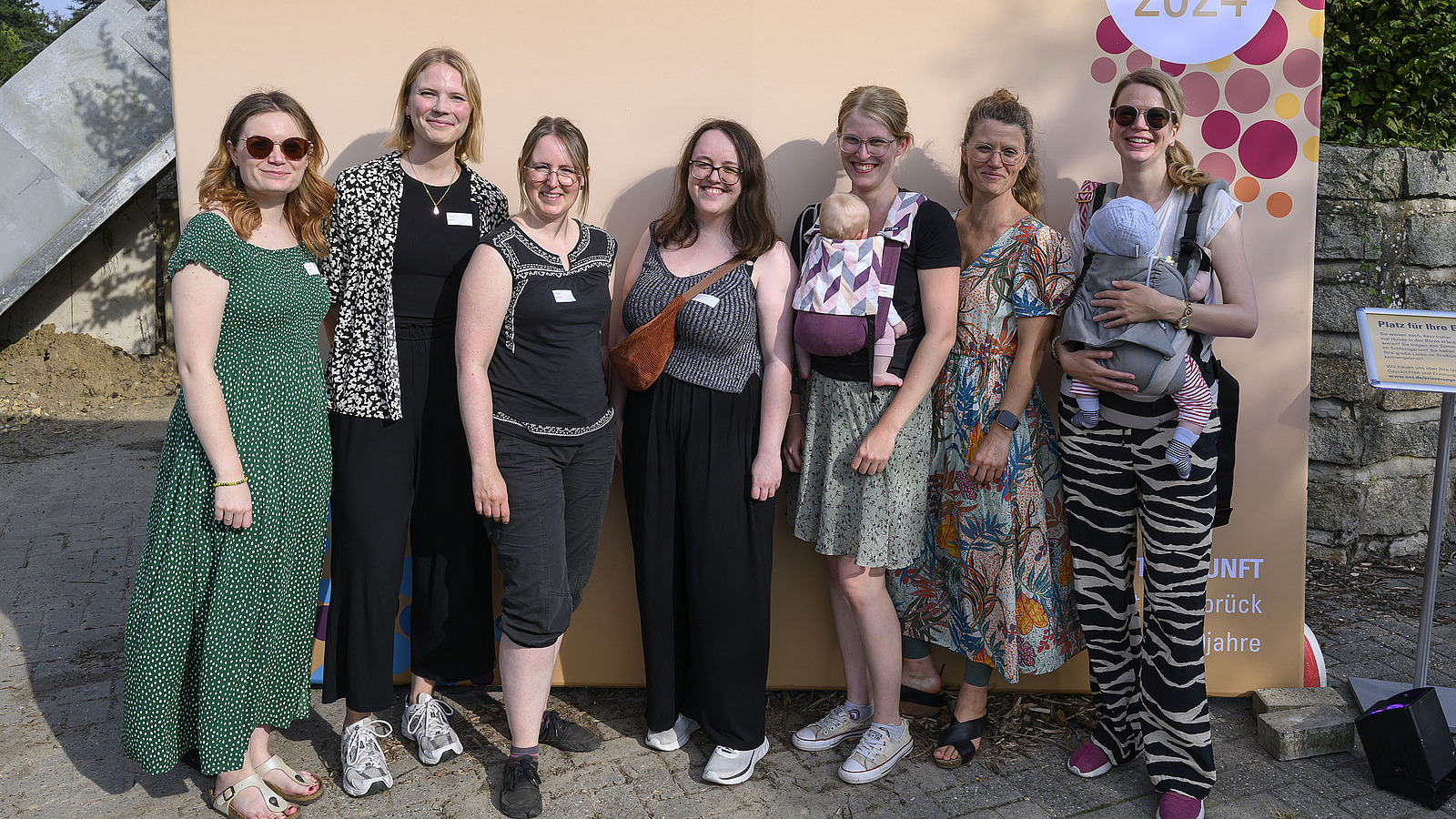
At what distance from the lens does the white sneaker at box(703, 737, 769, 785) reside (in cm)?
322

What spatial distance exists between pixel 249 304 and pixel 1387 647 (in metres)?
4.84

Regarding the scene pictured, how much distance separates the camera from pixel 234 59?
3.51m

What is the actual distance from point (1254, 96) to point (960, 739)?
2603 mm

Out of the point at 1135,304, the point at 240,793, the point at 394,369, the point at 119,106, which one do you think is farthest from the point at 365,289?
the point at 119,106

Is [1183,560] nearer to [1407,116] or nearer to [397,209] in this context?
[397,209]

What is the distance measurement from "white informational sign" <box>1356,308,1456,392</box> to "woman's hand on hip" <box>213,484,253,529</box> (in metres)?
3.69

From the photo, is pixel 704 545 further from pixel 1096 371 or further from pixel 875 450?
pixel 1096 371

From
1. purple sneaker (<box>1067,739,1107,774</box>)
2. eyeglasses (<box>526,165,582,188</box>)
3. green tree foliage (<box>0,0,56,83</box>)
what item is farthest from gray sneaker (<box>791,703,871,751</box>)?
green tree foliage (<box>0,0,56,83</box>)

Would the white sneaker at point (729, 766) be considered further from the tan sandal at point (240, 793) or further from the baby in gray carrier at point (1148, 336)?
the baby in gray carrier at point (1148, 336)

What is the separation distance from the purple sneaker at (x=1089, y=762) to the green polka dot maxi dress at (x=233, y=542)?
267 centimetres

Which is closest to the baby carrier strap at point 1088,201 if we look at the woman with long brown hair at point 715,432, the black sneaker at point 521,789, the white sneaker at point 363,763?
the woman with long brown hair at point 715,432

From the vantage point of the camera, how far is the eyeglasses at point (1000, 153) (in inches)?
120

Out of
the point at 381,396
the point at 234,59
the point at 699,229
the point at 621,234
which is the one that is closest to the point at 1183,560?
the point at 699,229

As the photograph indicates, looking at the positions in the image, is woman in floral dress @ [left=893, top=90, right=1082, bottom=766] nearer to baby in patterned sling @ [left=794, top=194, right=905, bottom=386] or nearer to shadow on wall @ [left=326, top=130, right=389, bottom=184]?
baby in patterned sling @ [left=794, top=194, right=905, bottom=386]
